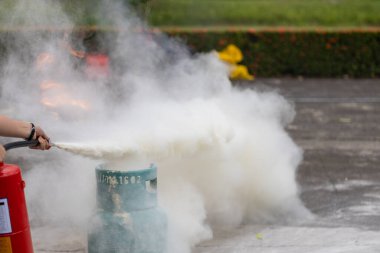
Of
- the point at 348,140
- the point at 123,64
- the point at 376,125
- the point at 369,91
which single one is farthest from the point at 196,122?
the point at 369,91

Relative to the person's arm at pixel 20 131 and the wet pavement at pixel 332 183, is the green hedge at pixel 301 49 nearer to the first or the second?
the wet pavement at pixel 332 183

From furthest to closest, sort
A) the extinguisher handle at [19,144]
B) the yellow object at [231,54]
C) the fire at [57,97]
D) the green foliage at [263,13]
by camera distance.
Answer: the green foliage at [263,13]
the yellow object at [231,54]
the fire at [57,97]
the extinguisher handle at [19,144]

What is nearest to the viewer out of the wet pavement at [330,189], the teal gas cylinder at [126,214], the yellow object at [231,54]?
the teal gas cylinder at [126,214]

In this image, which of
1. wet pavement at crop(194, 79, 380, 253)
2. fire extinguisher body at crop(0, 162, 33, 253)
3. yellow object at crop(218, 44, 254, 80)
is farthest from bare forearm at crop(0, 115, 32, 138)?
yellow object at crop(218, 44, 254, 80)

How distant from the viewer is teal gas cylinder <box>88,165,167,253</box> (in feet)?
15.4

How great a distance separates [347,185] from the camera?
7.41 m

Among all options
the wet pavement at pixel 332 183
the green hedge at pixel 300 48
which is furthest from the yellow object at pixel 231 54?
the wet pavement at pixel 332 183

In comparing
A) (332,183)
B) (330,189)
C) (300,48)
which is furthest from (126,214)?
(300,48)

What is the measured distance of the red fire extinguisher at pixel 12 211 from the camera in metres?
4.08

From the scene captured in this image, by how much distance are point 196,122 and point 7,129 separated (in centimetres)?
189

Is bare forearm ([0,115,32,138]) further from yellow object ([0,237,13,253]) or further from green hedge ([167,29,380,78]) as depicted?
green hedge ([167,29,380,78])

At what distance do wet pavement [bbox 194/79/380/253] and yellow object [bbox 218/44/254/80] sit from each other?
155cm

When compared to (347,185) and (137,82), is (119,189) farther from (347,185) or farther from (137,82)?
(347,185)

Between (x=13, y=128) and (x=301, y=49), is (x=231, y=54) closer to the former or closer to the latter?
(x=301, y=49)
